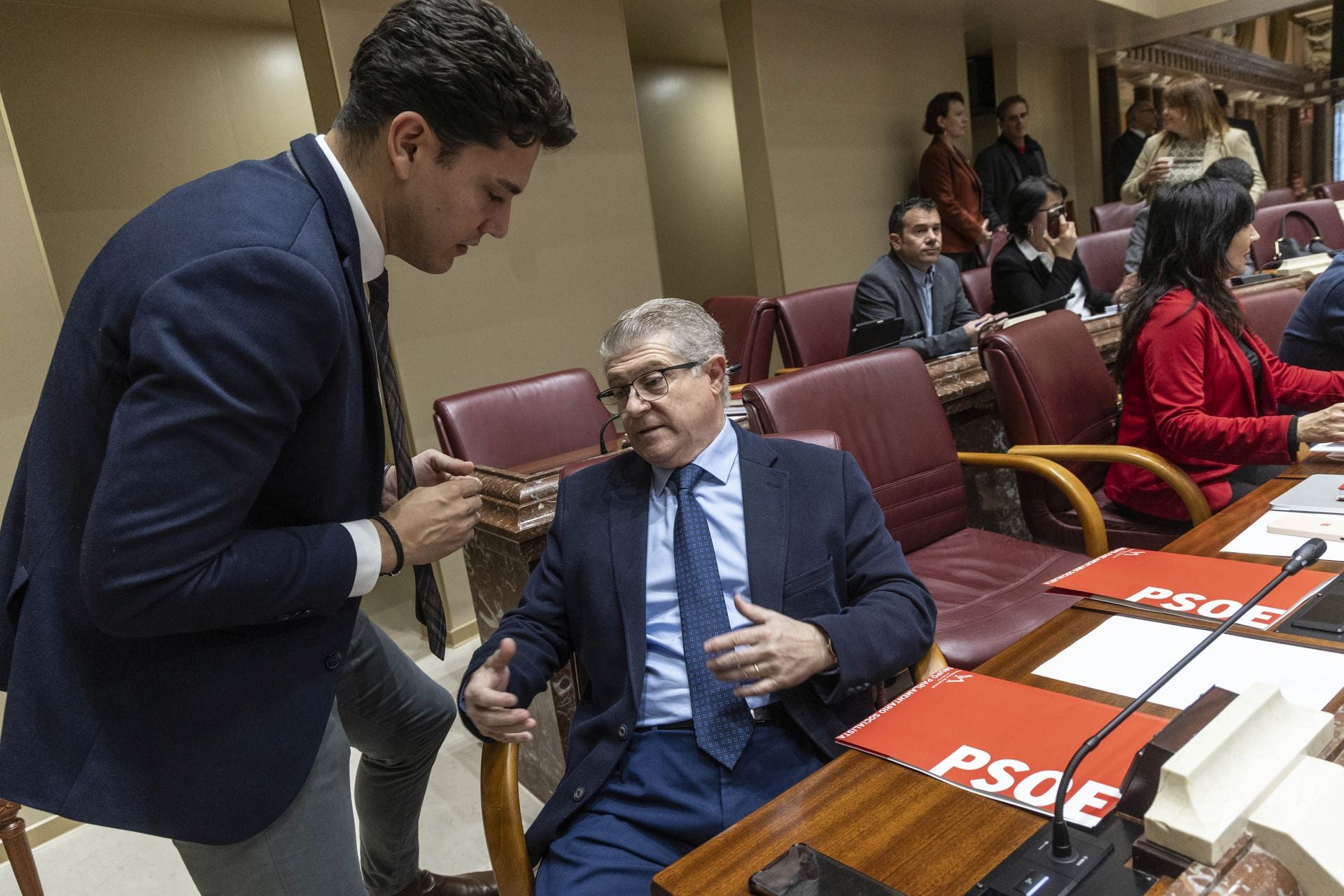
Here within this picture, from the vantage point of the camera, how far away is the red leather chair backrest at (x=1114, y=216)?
660cm

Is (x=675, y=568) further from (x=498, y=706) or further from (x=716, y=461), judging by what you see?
(x=498, y=706)

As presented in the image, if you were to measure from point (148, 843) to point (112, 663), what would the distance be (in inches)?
70.4

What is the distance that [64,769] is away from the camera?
1050 mm

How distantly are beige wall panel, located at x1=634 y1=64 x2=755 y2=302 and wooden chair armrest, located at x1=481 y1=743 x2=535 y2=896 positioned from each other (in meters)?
6.97

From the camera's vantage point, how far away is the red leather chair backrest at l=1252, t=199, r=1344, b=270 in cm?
495

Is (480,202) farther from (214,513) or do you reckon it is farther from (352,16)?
(352,16)

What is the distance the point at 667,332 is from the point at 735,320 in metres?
2.90

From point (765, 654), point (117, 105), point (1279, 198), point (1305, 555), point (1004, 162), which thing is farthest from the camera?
point (1004, 162)

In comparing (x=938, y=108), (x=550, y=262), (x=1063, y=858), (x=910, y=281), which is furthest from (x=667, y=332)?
(x=938, y=108)

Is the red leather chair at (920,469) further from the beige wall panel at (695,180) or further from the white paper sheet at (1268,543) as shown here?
the beige wall panel at (695,180)

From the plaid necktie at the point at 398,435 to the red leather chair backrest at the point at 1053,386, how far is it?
1685mm

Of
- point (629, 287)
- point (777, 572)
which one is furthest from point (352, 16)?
point (777, 572)

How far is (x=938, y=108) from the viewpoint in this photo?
6.14m

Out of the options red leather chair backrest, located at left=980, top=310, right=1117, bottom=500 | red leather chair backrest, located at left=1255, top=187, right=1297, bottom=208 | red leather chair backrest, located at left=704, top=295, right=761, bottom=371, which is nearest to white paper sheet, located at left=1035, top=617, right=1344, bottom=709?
red leather chair backrest, located at left=980, top=310, right=1117, bottom=500
